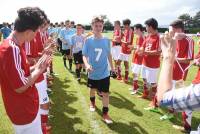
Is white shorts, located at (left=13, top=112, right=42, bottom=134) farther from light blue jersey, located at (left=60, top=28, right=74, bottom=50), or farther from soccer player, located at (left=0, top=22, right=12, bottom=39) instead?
soccer player, located at (left=0, top=22, right=12, bottom=39)

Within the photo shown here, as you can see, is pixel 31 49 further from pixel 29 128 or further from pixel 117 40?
pixel 117 40

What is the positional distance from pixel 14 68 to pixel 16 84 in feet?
0.65

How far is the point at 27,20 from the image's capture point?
3.65 meters

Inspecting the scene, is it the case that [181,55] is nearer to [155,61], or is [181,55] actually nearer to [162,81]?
[155,61]

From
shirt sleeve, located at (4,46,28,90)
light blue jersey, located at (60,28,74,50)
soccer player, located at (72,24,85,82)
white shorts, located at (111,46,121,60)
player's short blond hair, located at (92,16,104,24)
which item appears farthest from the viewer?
light blue jersey, located at (60,28,74,50)

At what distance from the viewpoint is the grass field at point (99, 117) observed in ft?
23.2

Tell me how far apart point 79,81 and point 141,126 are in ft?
18.1

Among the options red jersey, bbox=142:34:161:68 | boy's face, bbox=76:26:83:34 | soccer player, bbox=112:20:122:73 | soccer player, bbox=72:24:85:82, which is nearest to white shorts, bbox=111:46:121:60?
soccer player, bbox=112:20:122:73

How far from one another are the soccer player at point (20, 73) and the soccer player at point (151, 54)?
511cm

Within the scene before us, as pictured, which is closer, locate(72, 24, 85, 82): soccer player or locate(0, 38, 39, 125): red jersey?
locate(0, 38, 39, 125): red jersey

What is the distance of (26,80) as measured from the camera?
12.3ft

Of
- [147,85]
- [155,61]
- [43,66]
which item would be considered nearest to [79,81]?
[147,85]

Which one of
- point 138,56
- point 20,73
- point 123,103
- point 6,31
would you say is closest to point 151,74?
point 123,103

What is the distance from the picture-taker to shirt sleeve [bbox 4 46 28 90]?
3.57 meters
